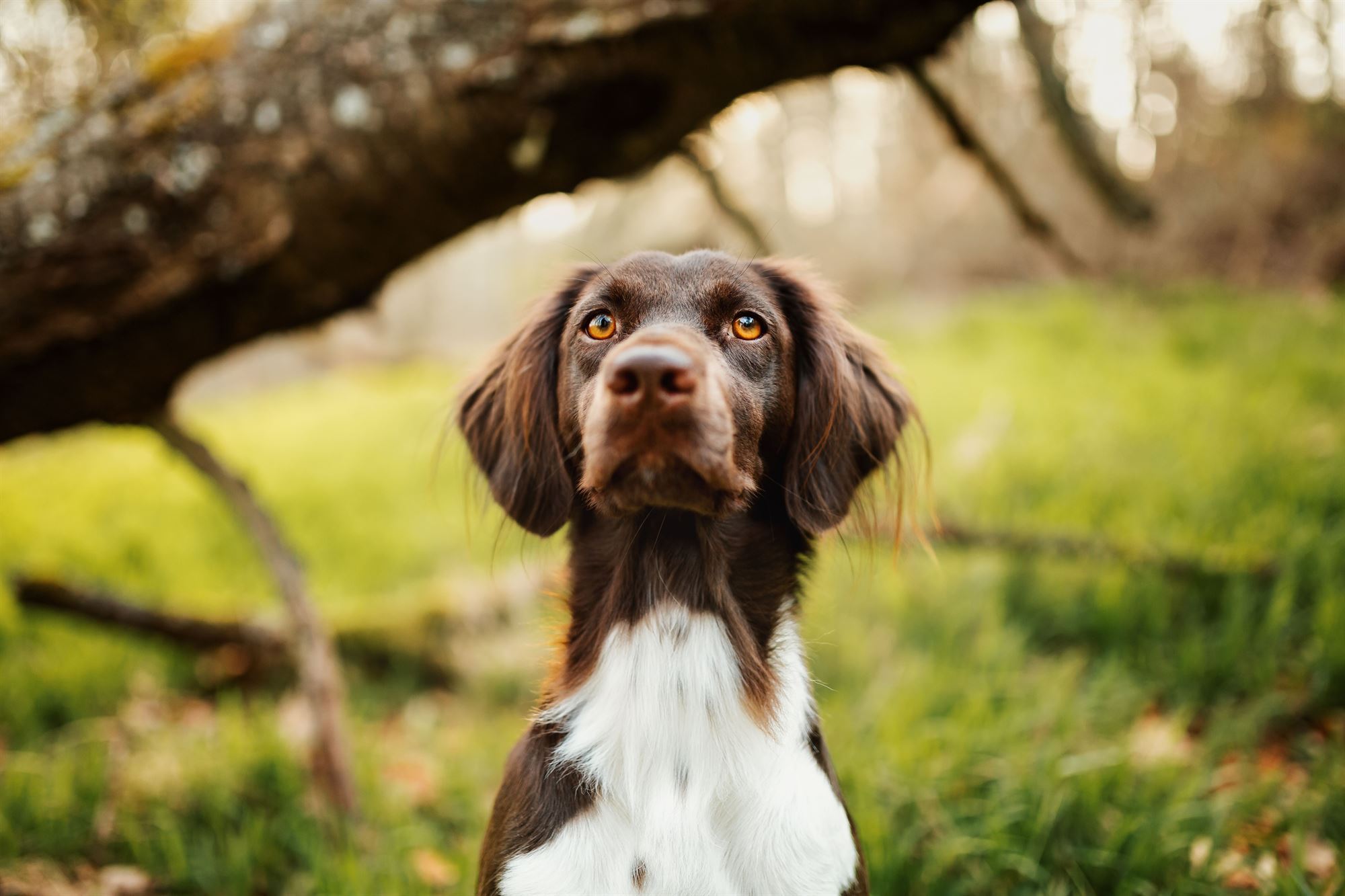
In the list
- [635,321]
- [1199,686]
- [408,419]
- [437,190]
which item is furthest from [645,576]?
[408,419]

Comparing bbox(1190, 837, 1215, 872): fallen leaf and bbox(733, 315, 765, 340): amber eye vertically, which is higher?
bbox(733, 315, 765, 340): amber eye

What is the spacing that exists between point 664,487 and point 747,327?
0.49 m

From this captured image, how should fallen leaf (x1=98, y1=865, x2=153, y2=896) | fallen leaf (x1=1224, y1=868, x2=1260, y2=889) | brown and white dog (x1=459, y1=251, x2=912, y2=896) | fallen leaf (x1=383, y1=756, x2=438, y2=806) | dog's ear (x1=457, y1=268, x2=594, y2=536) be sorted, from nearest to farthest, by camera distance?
brown and white dog (x1=459, y1=251, x2=912, y2=896)
dog's ear (x1=457, y1=268, x2=594, y2=536)
fallen leaf (x1=1224, y1=868, x2=1260, y2=889)
fallen leaf (x1=98, y1=865, x2=153, y2=896)
fallen leaf (x1=383, y1=756, x2=438, y2=806)

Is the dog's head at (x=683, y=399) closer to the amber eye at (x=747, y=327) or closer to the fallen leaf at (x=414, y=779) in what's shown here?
the amber eye at (x=747, y=327)

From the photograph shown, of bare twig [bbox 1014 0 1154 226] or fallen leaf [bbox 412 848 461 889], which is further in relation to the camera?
fallen leaf [bbox 412 848 461 889]

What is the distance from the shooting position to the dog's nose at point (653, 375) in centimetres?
151

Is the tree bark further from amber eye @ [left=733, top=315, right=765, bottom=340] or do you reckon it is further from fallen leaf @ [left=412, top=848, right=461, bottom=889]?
fallen leaf @ [left=412, top=848, right=461, bottom=889]

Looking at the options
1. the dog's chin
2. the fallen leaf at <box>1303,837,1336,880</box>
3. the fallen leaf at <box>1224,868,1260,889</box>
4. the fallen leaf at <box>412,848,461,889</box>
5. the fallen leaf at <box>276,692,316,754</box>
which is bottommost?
the fallen leaf at <box>1303,837,1336,880</box>

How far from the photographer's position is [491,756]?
344 cm

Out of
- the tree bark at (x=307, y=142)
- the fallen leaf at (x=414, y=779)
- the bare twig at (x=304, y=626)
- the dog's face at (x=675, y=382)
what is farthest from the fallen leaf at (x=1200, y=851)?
the bare twig at (x=304, y=626)

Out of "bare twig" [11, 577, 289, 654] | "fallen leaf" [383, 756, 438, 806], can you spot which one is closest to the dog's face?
"fallen leaf" [383, 756, 438, 806]

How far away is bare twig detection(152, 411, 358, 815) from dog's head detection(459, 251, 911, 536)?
1277 mm

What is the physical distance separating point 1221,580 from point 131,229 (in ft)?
14.3

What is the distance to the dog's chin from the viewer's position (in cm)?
160
